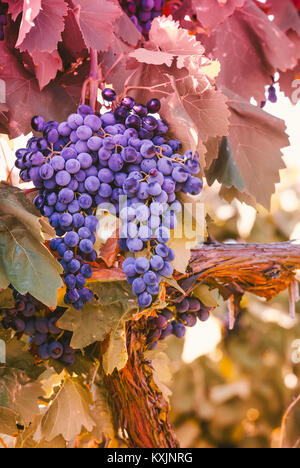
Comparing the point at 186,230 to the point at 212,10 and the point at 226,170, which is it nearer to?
the point at 226,170

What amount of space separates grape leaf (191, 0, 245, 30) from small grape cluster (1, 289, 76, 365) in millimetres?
458

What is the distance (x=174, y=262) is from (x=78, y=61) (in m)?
0.30

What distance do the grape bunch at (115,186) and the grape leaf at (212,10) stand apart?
26 cm

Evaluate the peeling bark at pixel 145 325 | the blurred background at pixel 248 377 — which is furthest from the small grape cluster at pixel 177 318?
the blurred background at pixel 248 377

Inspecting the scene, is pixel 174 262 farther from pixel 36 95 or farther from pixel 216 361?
pixel 216 361

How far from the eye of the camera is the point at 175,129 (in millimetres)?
636

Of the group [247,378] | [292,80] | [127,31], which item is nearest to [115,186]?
[127,31]

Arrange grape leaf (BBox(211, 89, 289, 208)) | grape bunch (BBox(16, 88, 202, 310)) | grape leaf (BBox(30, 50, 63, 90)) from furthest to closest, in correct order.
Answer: grape leaf (BBox(211, 89, 289, 208)), grape leaf (BBox(30, 50, 63, 90)), grape bunch (BBox(16, 88, 202, 310))

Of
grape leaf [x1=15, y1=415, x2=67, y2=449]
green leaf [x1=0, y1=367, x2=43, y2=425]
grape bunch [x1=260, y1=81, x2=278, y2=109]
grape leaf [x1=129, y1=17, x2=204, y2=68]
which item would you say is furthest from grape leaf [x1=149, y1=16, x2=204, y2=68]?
grape leaf [x1=15, y1=415, x2=67, y2=449]

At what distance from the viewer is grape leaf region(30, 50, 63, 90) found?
674 millimetres

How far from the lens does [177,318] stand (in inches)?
31.2

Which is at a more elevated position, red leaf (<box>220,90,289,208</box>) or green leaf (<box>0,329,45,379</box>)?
red leaf (<box>220,90,289,208</box>)

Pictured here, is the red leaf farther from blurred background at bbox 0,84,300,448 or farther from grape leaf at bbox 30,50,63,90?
blurred background at bbox 0,84,300,448
